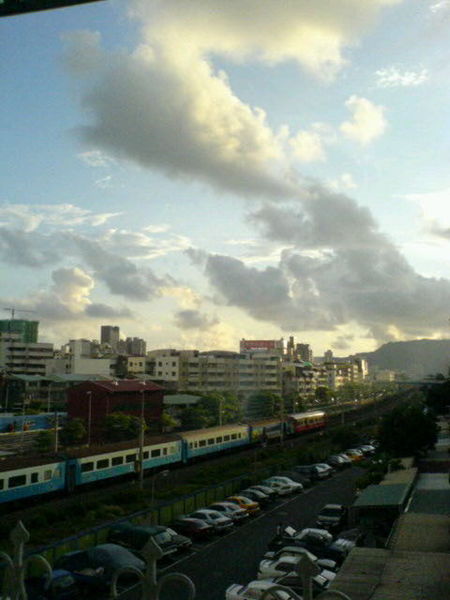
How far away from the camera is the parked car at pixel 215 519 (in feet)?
56.2

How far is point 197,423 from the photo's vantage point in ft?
161

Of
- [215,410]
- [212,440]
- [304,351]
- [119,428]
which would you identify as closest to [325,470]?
[212,440]

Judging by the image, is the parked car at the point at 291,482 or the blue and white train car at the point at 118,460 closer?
the blue and white train car at the point at 118,460

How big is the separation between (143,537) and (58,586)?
383 cm

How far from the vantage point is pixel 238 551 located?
15406 millimetres

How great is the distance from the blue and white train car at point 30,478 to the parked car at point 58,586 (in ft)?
27.3

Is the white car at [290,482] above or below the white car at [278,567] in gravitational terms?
below

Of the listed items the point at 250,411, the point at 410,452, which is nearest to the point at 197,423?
the point at 250,411

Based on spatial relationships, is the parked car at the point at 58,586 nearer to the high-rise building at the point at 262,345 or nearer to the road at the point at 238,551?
the road at the point at 238,551

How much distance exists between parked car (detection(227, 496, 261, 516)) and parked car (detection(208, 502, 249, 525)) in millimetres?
453

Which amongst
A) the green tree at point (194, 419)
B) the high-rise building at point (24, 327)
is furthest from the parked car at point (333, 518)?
the high-rise building at point (24, 327)

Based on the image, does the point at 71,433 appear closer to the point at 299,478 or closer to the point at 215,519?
the point at 299,478

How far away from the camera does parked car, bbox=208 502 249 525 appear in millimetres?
18553

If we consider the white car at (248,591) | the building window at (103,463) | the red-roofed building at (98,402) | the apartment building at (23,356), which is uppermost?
the apartment building at (23,356)
